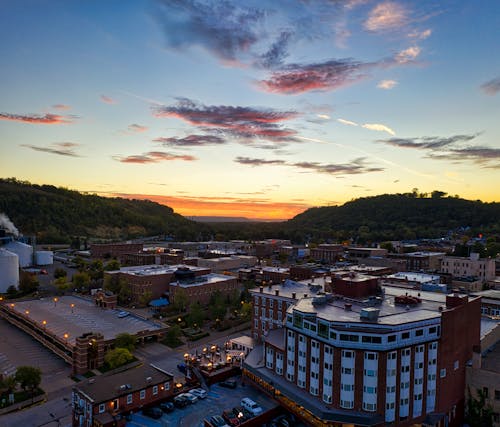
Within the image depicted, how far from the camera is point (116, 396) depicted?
1417 inches

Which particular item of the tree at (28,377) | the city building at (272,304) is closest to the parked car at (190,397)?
the city building at (272,304)

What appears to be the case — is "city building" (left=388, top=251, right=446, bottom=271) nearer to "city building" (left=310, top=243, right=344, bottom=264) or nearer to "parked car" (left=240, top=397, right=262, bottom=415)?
"city building" (left=310, top=243, right=344, bottom=264)

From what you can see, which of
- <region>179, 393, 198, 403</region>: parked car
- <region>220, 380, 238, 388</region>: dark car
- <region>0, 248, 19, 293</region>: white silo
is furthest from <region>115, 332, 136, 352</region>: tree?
<region>0, 248, 19, 293</region>: white silo

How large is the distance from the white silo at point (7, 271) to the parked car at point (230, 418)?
7756 cm

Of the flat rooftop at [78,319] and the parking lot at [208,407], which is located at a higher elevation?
the flat rooftop at [78,319]

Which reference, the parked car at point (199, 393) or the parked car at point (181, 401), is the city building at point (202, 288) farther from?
the parked car at point (181, 401)

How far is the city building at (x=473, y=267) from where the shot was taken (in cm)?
9494

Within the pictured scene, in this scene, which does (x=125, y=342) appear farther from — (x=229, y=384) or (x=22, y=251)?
(x=22, y=251)

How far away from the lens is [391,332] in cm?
3272

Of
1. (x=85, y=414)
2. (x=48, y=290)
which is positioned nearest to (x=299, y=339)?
(x=85, y=414)

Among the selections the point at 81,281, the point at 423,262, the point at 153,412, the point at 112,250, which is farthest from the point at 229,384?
the point at 112,250

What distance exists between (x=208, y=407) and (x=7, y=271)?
248 feet

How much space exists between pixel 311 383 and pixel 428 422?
402 inches

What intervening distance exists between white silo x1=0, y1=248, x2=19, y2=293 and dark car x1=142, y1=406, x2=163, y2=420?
2829 inches
